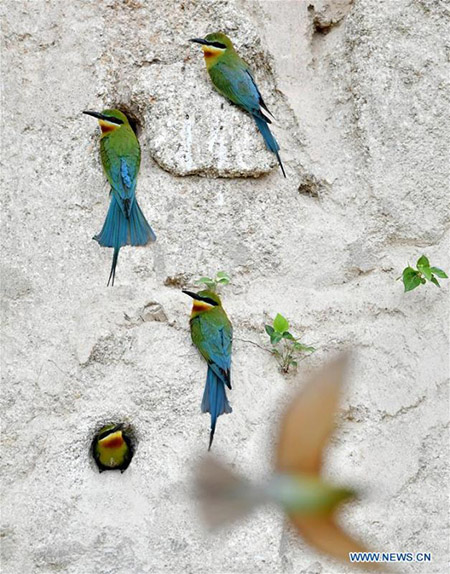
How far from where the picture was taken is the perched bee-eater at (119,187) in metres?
2.18

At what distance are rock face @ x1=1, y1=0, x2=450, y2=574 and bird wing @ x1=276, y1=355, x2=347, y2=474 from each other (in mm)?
282

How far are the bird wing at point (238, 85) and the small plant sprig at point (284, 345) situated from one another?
449 mm

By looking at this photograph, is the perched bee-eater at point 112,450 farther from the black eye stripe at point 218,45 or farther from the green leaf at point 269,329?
the black eye stripe at point 218,45

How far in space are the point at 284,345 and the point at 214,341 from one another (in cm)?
17

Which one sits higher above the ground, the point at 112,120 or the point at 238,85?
the point at 238,85

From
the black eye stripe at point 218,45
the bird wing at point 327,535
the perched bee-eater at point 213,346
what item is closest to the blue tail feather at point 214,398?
the perched bee-eater at point 213,346

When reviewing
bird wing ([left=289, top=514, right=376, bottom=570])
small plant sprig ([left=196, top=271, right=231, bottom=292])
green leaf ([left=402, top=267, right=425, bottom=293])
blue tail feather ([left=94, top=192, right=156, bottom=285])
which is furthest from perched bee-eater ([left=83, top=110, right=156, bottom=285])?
bird wing ([left=289, top=514, right=376, bottom=570])

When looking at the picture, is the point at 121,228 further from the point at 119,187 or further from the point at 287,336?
the point at 287,336

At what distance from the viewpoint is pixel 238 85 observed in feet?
7.32

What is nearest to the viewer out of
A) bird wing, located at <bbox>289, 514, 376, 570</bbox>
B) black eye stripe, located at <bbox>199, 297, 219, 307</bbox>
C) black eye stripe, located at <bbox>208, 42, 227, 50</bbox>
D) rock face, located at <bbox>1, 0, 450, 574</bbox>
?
bird wing, located at <bbox>289, 514, 376, 570</bbox>

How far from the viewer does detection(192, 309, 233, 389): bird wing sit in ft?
6.82

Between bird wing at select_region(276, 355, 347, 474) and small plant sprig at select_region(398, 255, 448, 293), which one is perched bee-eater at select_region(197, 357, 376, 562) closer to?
bird wing at select_region(276, 355, 347, 474)

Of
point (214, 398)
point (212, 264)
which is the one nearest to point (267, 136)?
point (212, 264)

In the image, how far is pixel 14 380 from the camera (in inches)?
82.4
